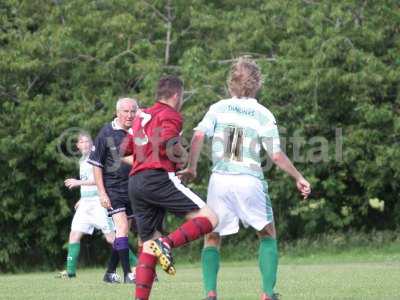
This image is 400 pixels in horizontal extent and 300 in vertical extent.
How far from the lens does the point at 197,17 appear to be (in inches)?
877

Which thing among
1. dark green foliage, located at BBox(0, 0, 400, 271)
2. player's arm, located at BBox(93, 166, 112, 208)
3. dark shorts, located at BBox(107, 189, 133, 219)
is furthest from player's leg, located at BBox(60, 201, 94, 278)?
dark green foliage, located at BBox(0, 0, 400, 271)

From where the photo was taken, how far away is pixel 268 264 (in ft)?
27.0

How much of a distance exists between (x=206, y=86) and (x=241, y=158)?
12909mm

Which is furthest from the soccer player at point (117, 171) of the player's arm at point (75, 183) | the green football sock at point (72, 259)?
the green football sock at point (72, 259)

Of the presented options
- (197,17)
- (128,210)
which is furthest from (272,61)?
(128,210)

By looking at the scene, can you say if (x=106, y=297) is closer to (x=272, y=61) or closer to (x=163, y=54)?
(x=272, y=61)

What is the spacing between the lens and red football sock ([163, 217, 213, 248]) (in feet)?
24.9

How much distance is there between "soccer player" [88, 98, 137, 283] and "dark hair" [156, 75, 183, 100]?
315 centimetres

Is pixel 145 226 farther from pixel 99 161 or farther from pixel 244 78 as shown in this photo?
pixel 99 161

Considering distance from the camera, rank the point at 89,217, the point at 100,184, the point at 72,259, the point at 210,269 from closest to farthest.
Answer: the point at 210,269 → the point at 100,184 → the point at 72,259 → the point at 89,217

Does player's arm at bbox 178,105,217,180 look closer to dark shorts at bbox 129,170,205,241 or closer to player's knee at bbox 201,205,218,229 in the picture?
dark shorts at bbox 129,170,205,241

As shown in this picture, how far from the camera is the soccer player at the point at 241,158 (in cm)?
815

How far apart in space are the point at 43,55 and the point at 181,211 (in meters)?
15.2

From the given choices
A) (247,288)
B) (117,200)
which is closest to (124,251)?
(117,200)
